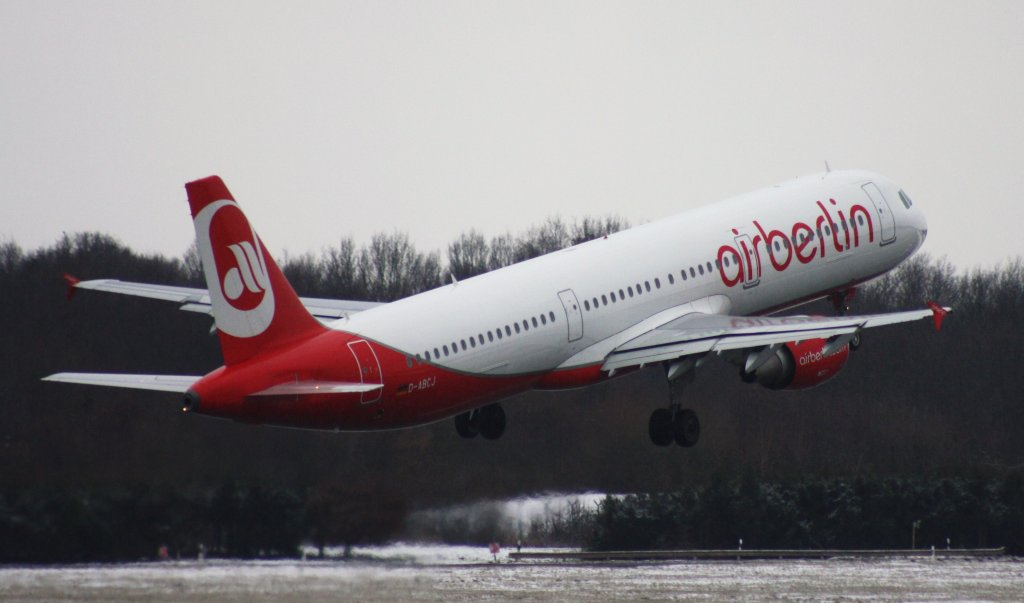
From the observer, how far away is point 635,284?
54.8 meters

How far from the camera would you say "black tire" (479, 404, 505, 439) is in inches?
2208

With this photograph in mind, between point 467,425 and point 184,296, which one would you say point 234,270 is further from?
point 467,425

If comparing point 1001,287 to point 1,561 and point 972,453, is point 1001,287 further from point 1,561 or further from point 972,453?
point 1,561

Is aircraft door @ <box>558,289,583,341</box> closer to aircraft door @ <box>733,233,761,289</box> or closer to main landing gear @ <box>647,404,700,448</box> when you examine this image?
main landing gear @ <box>647,404,700,448</box>

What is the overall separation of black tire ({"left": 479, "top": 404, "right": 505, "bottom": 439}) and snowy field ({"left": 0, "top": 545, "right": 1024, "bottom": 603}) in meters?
3.31

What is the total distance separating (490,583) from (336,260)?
41.1 meters

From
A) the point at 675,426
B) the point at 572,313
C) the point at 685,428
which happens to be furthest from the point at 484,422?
the point at 685,428

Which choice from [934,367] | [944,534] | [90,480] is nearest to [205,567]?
[90,480]

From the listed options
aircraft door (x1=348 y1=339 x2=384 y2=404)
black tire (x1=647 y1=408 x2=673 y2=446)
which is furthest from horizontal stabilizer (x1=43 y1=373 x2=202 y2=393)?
black tire (x1=647 y1=408 x2=673 y2=446)

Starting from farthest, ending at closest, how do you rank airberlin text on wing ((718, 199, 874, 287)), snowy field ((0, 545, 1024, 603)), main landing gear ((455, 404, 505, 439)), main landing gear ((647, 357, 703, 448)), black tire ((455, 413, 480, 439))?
airberlin text on wing ((718, 199, 874, 287)), black tire ((455, 413, 480, 439)), main landing gear ((455, 404, 505, 439)), main landing gear ((647, 357, 703, 448)), snowy field ((0, 545, 1024, 603))

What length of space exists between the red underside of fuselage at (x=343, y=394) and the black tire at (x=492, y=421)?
4.54m

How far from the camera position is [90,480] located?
1874 inches

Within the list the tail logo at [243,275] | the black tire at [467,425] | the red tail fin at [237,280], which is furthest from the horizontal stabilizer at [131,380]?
the black tire at [467,425]

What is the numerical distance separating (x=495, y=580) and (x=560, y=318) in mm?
6913
